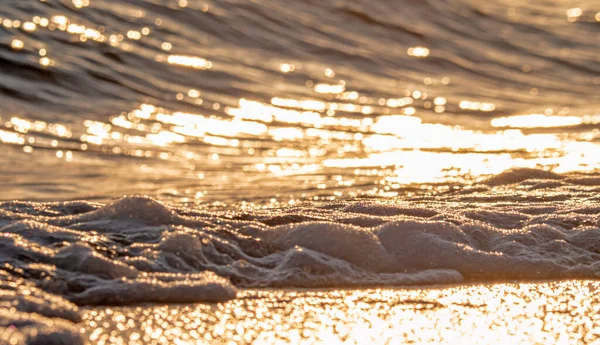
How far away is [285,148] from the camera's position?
5.91 m

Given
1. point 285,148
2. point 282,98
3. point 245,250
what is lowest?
point 245,250

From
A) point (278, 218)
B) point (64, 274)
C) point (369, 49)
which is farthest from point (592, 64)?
point (64, 274)

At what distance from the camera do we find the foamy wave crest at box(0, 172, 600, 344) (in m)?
2.28

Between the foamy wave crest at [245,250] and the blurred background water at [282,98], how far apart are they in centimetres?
122

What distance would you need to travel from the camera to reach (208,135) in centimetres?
619

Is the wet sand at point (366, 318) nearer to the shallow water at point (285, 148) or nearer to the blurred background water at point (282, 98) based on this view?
the shallow water at point (285, 148)

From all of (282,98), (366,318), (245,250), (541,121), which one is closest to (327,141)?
(282,98)

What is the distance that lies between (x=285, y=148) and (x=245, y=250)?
10.6 ft

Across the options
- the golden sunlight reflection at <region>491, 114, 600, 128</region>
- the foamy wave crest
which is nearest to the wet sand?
the foamy wave crest

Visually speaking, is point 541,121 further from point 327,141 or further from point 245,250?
point 245,250

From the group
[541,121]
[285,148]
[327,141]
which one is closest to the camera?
[285,148]

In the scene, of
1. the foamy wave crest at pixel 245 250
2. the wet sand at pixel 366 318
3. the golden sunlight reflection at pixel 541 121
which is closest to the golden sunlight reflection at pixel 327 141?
the golden sunlight reflection at pixel 541 121

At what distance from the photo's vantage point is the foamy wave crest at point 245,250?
2281mm

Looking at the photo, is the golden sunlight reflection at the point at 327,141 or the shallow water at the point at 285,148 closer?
the shallow water at the point at 285,148
